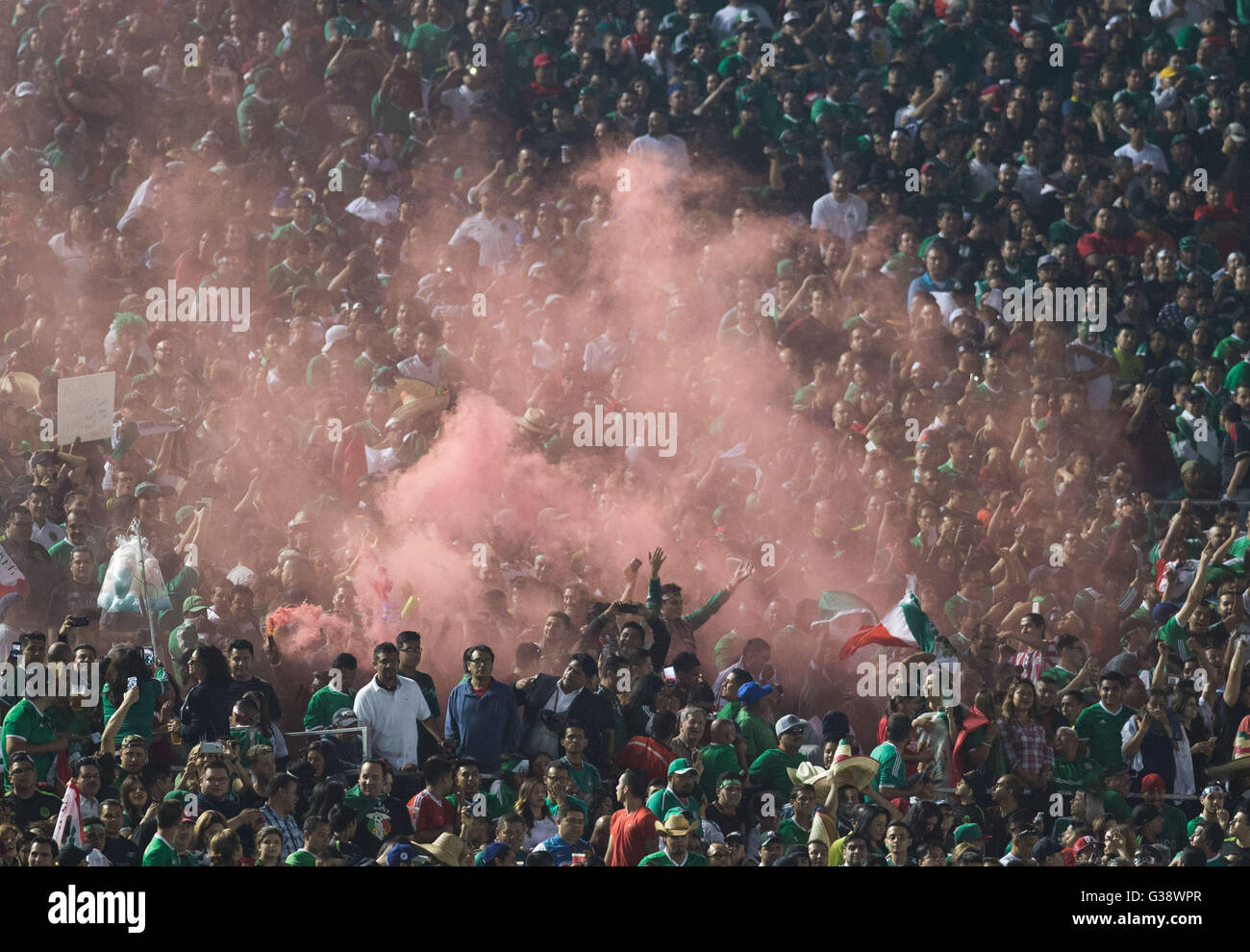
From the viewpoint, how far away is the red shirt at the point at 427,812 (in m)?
11.0

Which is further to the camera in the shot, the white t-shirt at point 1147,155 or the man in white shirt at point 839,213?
the white t-shirt at point 1147,155

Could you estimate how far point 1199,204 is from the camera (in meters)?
16.1

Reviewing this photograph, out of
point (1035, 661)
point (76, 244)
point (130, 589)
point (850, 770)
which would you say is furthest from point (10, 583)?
point (1035, 661)

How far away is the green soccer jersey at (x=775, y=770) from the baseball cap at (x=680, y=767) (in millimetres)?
466

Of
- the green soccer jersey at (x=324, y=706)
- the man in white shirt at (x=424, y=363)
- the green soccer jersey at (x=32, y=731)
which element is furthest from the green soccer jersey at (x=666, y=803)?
the man in white shirt at (x=424, y=363)

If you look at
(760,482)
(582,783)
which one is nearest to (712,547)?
(760,482)

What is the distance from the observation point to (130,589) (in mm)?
12953

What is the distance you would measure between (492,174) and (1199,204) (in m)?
5.34

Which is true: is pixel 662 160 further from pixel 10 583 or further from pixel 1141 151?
pixel 10 583

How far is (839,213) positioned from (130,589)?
20.3 feet

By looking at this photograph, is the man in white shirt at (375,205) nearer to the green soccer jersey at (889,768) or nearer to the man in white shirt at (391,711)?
the man in white shirt at (391,711)

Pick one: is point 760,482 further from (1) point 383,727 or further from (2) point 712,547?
(1) point 383,727

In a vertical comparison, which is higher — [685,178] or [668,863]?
[685,178]
